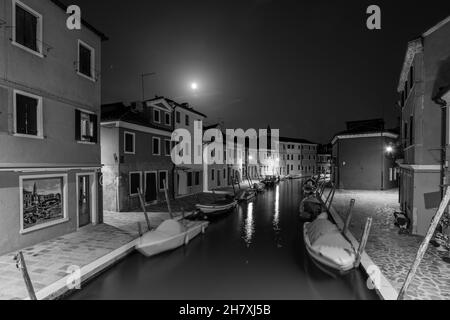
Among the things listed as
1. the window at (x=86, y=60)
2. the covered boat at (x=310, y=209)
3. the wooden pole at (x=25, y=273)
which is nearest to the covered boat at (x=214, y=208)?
the covered boat at (x=310, y=209)

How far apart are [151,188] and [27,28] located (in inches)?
502

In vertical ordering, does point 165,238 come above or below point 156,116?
below

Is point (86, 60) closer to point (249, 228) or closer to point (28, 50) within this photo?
point (28, 50)

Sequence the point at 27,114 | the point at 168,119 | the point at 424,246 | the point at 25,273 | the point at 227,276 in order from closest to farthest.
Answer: the point at 25,273 → the point at 424,246 → the point at 227,276 → the point at 27,114 → the point at 168,119

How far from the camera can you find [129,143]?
18.1 metres

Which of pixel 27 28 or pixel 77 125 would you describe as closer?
pixel 27 28

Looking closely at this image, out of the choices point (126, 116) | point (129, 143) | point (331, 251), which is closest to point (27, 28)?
point (126, 116)

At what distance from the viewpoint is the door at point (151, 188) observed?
19766 mm

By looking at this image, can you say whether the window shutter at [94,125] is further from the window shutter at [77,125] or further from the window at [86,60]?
the window at [86,60]

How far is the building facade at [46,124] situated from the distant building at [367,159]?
25.2 meters

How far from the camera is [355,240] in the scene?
11312mm
